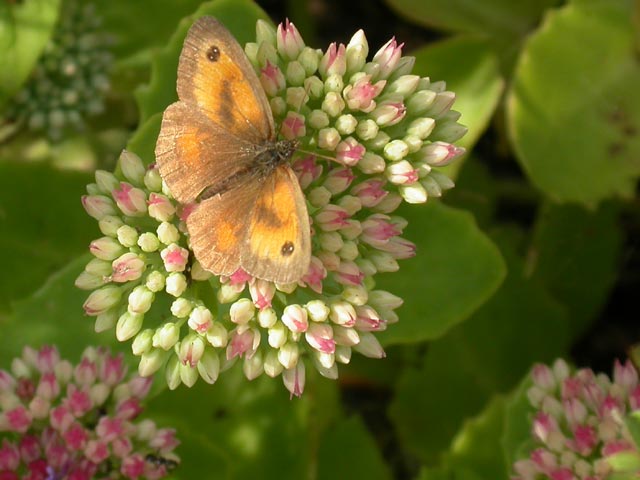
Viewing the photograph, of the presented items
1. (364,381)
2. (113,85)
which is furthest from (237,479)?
(113,85)

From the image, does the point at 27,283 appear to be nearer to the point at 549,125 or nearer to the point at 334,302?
the point at 334,302

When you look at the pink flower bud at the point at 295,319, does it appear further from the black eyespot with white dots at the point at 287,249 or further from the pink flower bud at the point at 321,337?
the black eyespot with white dots at the point at 287,249

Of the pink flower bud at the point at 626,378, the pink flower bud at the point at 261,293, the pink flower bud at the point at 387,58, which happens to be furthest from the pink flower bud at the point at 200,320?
the pink flower bud at the point at 626,378

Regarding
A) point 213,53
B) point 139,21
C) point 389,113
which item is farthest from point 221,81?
point 139,21

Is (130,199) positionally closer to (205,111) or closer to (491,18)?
(205,111)

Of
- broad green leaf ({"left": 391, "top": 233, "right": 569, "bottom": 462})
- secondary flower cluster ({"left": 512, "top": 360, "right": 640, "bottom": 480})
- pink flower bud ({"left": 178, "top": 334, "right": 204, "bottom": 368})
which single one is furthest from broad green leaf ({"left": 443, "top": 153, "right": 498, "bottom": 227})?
pink flower bud ({"left": 178, "top": 334, "right": 204, "bottom": 368})

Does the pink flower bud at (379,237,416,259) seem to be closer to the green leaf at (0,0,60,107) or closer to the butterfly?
the butterfly
